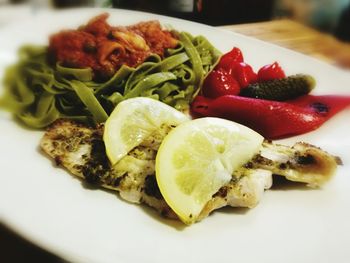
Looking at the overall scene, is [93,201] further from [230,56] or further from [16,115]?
[230,56]

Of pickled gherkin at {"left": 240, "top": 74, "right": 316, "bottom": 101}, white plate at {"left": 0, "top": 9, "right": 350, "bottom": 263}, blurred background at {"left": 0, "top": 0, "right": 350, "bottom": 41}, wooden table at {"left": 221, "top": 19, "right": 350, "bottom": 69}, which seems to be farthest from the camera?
wooden table at {"left": 221, "top": 19, "right": 350, "bottom": 69}

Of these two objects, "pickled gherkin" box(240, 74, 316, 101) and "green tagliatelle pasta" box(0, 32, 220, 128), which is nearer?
"green tagliatelle pasta" box(0, 32, 220, 128)

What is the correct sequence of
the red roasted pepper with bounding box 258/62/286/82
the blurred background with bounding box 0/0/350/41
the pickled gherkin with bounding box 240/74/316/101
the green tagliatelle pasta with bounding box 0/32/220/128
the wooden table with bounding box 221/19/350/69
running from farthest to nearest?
the wooden table with bounding box 221/19/350/69
the red roasted pepper with bounding box 258/62/286/82
the pickled gherkin with bounding box 240/74/316/101
the green tagliatelle pasta with bounding box 0/32/220/128
the blurred background with bounding box 0/0/350/41

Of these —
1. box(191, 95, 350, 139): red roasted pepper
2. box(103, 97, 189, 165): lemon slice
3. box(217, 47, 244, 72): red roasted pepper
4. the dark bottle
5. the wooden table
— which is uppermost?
the dark bottle

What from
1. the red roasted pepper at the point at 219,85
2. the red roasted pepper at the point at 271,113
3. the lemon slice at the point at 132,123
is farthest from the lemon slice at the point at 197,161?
the red roasted pepper at the point at 219,85

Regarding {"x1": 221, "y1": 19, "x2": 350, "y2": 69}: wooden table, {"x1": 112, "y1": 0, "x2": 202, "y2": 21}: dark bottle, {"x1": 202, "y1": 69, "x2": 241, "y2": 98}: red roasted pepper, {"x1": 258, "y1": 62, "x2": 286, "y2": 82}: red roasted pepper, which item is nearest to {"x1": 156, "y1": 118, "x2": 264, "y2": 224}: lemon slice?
{"x1": 202, "y1": 69, "x2": 241, "y2": 98}: red roasted pepper

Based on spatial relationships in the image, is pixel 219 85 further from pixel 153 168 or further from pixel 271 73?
pixel 153 168

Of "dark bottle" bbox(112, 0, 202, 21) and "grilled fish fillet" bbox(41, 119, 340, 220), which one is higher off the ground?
"dark bottle" bbox(112, 0, 202, 21)

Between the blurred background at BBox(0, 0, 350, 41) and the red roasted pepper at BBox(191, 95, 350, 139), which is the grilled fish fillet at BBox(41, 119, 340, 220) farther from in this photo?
the blurred background at BBox(0, 0, 350, 41)

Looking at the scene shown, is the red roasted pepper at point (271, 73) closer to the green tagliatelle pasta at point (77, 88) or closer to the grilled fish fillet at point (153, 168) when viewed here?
the green tagliatelle pasta at point (77, 88)
